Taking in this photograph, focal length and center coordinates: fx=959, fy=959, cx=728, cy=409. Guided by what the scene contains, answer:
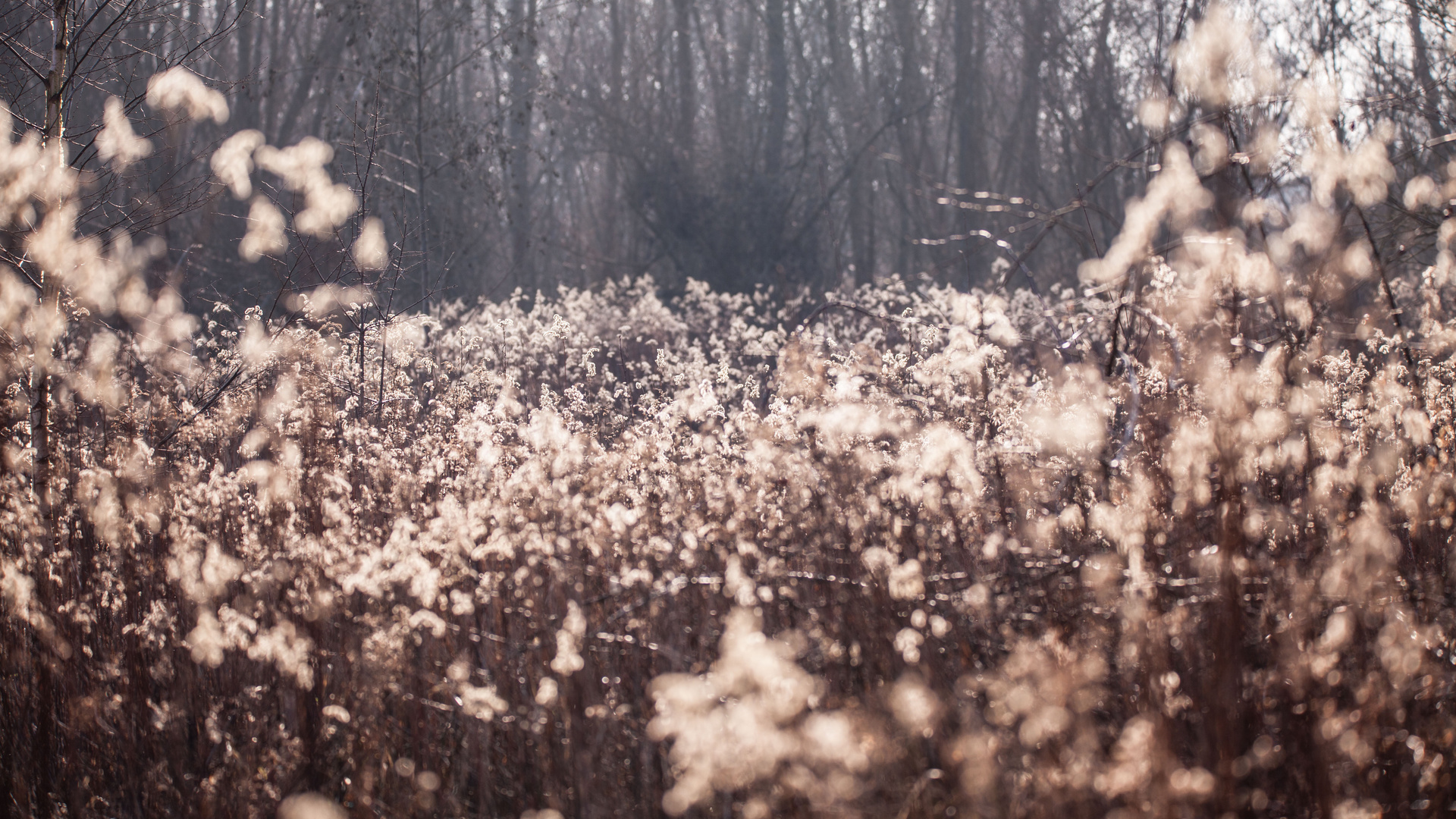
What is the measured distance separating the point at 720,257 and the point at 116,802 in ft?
46.5

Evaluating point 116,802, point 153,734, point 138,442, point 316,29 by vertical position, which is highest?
point 316,29

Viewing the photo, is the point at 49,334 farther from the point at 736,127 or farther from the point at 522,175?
the point at 522,175

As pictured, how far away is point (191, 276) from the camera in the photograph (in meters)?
14.1

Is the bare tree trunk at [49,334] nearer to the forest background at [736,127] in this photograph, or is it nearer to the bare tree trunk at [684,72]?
the forest background at [736,127]

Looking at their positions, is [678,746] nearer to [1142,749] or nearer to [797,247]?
[1142,749]

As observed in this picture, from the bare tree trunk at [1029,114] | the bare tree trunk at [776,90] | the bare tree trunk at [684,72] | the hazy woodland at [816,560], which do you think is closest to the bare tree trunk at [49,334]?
the hazy woodland at [816,560]

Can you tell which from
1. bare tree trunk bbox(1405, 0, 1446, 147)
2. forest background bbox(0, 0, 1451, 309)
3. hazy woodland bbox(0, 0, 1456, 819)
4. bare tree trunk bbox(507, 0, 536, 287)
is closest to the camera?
hazy woodland bbox(0, 0, 1456, 819)

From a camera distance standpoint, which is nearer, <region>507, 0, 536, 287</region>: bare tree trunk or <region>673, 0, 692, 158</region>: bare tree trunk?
<region>673, 0, 692, 158</region>: bare tree trunk

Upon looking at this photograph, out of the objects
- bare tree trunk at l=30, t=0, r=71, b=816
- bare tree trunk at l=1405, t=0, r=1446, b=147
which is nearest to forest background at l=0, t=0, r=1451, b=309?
bare tree trunk at l=1405, t=0, r=1446, b=147

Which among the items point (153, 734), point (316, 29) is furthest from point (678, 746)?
point (316, 29)

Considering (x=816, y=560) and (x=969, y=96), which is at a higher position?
(x=969, y=96)

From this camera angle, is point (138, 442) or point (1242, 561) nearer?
→ point (1242, 561)

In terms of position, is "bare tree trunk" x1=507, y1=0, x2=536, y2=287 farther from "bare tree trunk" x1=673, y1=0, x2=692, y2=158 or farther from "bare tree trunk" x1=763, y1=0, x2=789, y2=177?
"bare tree trunk" x1=763, y1=0, x2=789, y2=177

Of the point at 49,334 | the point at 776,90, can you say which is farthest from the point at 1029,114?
the point at 49,334
